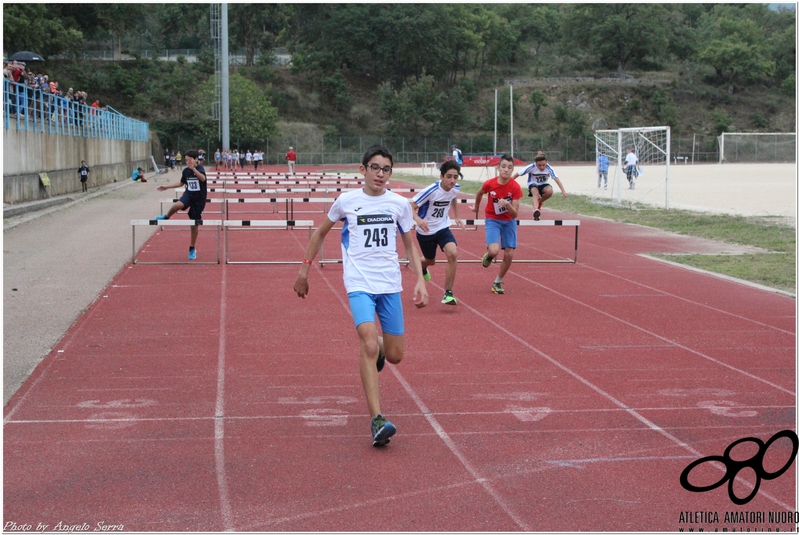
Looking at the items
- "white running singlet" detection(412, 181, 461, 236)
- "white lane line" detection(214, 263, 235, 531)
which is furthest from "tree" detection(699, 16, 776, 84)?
"white lane line" detection(214, 263, 235, 531)

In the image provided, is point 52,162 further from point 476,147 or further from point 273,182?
point 476,147

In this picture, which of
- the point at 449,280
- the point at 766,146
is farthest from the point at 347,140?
the point at 449,280

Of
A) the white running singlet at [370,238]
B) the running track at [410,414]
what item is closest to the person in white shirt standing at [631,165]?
the running track at [410,414]

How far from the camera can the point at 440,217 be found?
1177cm

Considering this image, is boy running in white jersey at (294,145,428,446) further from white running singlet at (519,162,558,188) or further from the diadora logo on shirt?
white running singlet at (519,162,558,188)

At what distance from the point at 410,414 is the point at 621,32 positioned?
112 m

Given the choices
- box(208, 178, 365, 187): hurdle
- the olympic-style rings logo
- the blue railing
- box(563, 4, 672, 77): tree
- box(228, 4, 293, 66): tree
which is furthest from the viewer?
box(563, 4, 672, 77): tree

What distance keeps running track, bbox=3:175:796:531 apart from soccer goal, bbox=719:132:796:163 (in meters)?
65.8

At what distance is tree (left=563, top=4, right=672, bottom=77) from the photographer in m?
112

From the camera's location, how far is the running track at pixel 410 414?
500cm

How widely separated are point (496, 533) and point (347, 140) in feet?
278

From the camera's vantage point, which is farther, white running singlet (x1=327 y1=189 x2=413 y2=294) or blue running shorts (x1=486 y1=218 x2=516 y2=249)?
blue running shorts (x1=486 y1=218 x2=516 y2=249)

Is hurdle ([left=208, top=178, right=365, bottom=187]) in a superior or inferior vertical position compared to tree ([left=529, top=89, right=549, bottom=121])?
inferior

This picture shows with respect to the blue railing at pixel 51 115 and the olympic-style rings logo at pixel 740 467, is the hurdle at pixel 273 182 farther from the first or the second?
the olympic-style rings logo at pixel 740 467
